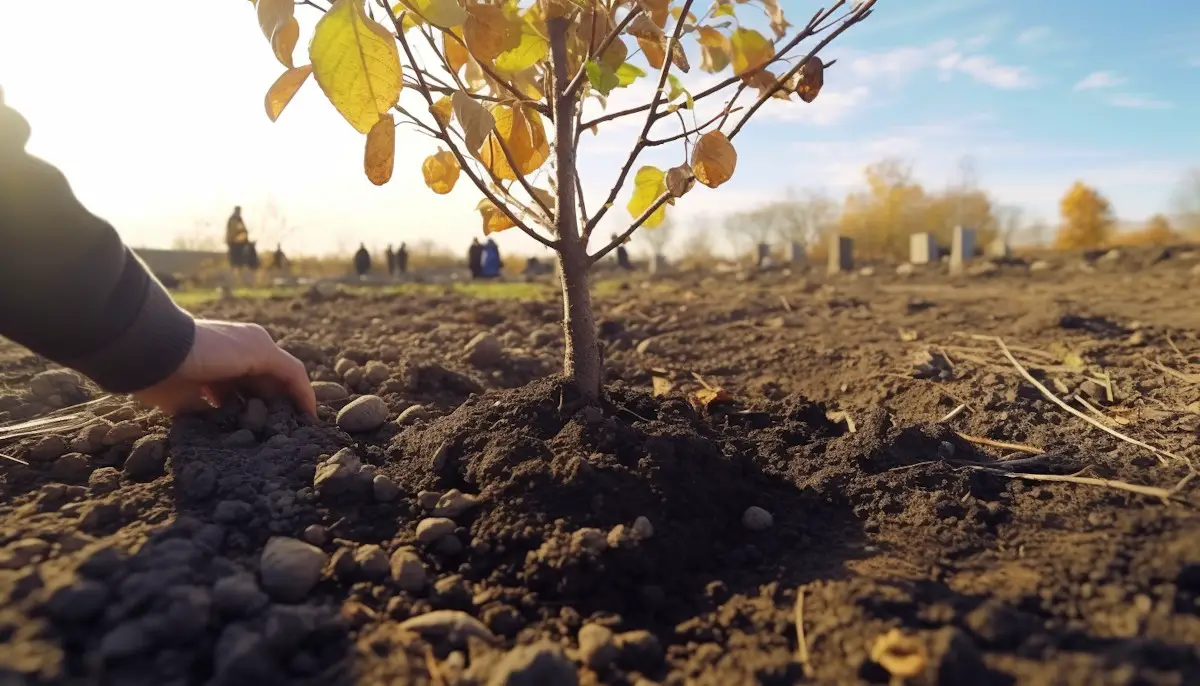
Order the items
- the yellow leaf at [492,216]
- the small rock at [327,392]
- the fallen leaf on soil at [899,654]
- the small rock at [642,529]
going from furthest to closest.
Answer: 1. the small rock at [327,392]
2. the yellow leaf at [492,216]
3. the small rock at [642,529]
4. the fallen leaf on soil at [899,654]

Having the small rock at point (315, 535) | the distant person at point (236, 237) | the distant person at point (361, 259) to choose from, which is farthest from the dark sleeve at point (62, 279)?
the distant person at point (361, 259)

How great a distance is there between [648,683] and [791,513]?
69 centimetres

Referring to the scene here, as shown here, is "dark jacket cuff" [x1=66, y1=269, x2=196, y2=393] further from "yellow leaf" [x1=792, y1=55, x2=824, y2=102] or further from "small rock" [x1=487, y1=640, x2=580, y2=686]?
"yellow leaf" [x1=792, y1=55, x2=824, y2=102]

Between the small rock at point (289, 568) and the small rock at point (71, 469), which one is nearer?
the small rock at point (289, 568)

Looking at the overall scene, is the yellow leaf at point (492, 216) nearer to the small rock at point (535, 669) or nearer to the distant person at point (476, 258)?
the small rock at point (535, 669)

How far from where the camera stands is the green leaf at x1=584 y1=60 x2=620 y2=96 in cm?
162

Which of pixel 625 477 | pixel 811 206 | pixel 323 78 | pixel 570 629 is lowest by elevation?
pixel 570 629

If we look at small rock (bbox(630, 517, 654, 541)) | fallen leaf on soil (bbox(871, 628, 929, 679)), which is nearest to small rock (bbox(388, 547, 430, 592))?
small rock (bbox(630, 517, 654, 541))

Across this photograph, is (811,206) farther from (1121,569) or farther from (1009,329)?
(1121,569)

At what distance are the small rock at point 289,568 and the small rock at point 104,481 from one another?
61 cm

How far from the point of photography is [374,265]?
28781 millimetres

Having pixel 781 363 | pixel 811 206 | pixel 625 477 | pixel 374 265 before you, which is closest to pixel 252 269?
pixel 374 265

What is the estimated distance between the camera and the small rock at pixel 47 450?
183 centimetres

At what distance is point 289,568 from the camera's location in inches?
50.1
